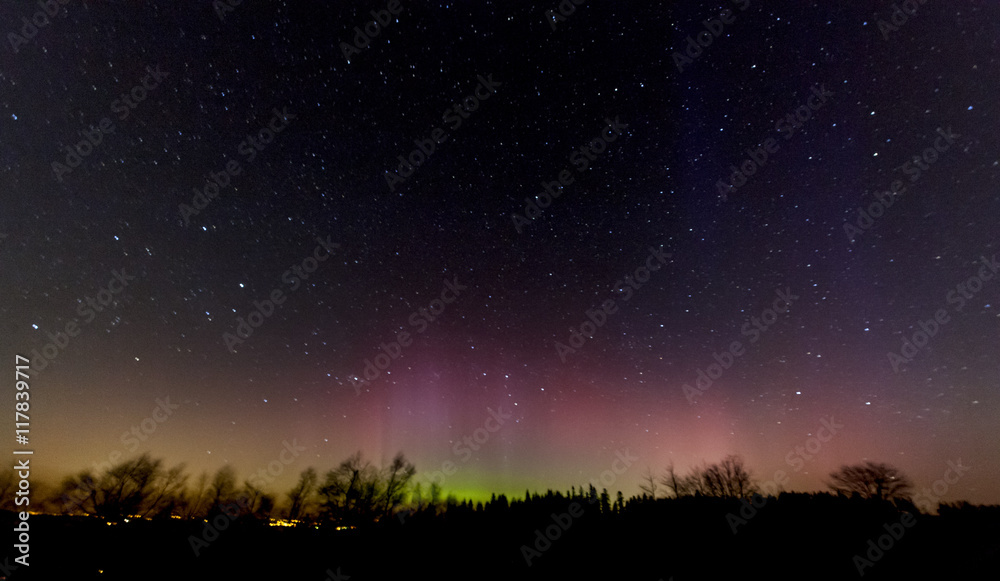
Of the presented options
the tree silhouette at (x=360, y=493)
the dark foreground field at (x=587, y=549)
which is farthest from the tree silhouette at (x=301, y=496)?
the dark foreground field at (x=587, y=549)

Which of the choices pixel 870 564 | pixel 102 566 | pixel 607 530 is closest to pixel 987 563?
pixel 870 564

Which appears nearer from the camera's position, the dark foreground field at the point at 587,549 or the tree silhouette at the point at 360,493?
the dark foreground field at the point at 587,549

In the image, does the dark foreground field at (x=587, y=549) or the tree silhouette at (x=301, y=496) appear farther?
the tree silhouette at (x=301, y=496)

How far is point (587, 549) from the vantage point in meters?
17.9

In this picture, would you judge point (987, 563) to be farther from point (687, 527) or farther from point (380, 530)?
point (380, 530)

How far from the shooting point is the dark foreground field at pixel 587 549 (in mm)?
13609

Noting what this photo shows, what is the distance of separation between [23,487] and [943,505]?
3550 centimetres

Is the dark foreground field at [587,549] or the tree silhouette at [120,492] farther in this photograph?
the tree silhouette at [120,492]

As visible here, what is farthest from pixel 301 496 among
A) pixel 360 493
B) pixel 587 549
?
pixel 587 549

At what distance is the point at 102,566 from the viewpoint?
47.3 feet

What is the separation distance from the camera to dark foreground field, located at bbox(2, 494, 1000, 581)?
13.6 m

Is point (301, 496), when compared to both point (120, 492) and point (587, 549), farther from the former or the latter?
point (587, 549)

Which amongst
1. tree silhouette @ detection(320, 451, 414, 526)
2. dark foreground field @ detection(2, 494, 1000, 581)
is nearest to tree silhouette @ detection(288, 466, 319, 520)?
tree silhouette @ detection(320, 451, 414, 526)

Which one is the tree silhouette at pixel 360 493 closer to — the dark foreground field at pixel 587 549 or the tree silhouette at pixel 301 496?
the tree silhouette at pixel 301 496
